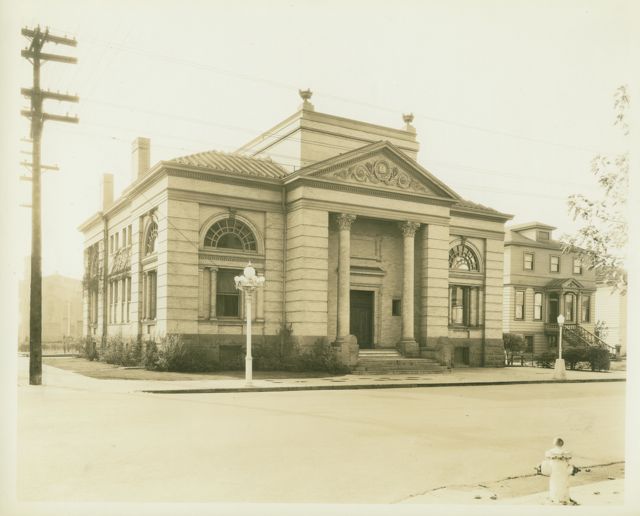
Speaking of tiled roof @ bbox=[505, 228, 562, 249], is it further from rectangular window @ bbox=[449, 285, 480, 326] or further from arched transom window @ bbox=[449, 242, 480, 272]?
rectangular window @ bbox=[449, 285, 480, 326]

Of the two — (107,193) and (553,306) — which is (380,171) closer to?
(107,193)

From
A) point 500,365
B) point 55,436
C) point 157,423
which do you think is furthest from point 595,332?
point 55,436

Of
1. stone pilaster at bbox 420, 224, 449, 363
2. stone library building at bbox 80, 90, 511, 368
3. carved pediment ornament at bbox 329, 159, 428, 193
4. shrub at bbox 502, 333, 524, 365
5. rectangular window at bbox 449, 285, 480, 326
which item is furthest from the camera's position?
shrub at bbox 502, 333, 524, 365

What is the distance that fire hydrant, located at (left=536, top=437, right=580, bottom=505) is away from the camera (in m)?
7.75

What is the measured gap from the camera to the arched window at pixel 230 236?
28422 millimetres

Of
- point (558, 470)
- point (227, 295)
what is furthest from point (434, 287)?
point (558, 470)

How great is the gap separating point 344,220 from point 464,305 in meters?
10.4

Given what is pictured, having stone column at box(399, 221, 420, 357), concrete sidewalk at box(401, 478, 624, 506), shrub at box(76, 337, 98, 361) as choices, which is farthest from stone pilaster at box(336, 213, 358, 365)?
concrete sidewalk at box(401, 478, 624, 506)

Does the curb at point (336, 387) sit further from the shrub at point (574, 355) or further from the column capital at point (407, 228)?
the column capital at point (407, 228)

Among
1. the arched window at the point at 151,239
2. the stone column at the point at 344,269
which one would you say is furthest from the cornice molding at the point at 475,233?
the arched window at the point at 151,239

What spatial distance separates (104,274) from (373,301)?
14.0 meters

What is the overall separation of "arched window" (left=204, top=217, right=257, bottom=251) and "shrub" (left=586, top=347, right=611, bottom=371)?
17076 millimetres

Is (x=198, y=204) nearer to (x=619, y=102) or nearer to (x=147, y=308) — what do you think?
(x=147, y=308)

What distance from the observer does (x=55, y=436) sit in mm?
11234
